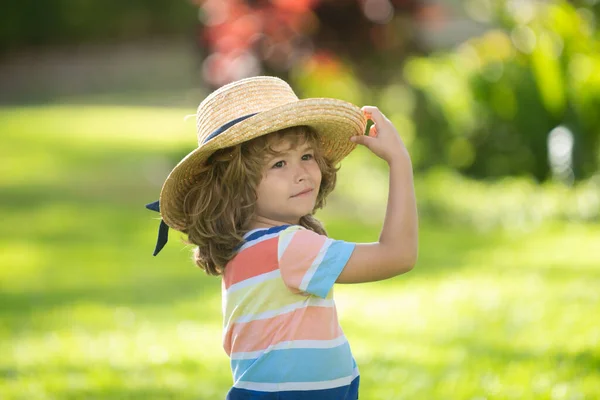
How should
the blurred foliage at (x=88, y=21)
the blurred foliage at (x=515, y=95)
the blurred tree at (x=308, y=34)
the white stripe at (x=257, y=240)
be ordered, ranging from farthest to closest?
1. the blurred foliage at (x=88, y=21)
2. the blurred tree at (x=308, y=34)
3. the blurred foliage at (x=515, y=95)
4. the white stripe at (x=257, y=240)

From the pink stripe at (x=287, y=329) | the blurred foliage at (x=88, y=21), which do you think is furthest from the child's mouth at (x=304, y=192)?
the blurred foliage at (x=88, y=21)

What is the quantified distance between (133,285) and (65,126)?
12.6m

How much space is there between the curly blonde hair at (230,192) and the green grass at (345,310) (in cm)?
44

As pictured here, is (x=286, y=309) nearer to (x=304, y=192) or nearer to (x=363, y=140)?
(x=304, y=192)

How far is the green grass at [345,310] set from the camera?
4.95m

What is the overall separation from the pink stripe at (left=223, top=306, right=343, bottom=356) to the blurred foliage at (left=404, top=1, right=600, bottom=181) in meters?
6.67

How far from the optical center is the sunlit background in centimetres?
523

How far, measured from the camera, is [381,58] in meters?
13.3

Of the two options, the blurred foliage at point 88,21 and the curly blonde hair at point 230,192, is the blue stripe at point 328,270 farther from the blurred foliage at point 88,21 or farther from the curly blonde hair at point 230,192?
the blurred foliage at point 88,21

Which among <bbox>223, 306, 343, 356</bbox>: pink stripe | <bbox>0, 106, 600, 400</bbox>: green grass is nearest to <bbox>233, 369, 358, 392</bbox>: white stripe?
<bbox>223, 306, 343, 356</bbox>: pink stripe

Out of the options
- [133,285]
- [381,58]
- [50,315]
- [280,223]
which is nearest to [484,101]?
[381,58]

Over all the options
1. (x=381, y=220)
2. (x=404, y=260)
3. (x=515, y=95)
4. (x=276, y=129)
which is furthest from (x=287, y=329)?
(x=515, y=95)

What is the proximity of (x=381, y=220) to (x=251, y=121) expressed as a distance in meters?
7.04

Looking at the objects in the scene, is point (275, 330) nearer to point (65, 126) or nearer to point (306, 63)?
point (306, 63)
